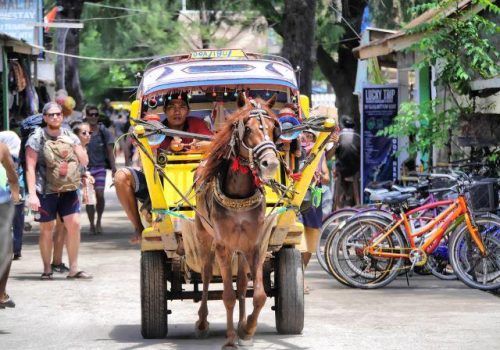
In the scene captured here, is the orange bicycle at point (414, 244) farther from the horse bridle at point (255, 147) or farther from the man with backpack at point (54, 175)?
the horse bridle at point (255, 147)

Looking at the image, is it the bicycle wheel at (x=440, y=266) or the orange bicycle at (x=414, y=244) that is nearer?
the orange bicycle at (x=414, y=244)

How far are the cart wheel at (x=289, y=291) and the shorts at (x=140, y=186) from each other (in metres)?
1.37

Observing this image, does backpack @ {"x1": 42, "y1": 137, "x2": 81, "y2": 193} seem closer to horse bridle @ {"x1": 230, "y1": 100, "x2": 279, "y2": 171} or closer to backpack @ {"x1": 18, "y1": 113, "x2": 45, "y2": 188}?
backpack @ {"x1": 18, "y1": 113, "x2": 45, "y2": 188}

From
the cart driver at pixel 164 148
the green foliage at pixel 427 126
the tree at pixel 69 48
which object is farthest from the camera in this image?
the tree at pixel 69 48

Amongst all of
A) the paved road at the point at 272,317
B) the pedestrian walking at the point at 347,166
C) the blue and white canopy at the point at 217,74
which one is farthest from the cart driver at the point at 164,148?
the pedestrian walking at the point at 347,166

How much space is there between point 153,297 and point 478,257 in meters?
4.51

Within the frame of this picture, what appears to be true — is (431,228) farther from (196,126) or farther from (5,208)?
(5,208)

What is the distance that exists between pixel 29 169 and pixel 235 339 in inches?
209

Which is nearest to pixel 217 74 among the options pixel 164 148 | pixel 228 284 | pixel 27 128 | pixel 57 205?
pixel 164 148

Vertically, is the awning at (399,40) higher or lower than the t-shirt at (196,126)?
higher

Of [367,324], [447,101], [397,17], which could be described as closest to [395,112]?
[447,101]

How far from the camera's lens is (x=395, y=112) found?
2102 cm

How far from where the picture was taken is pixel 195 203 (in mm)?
9883

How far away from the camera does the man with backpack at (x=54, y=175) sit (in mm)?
14062
